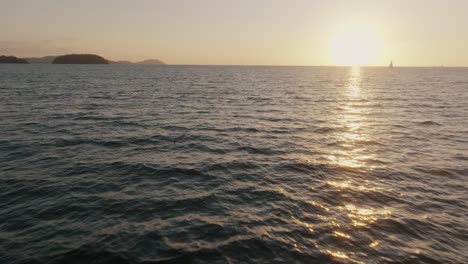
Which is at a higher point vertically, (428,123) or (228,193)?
(428,123)

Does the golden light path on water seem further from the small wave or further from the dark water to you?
the small wave

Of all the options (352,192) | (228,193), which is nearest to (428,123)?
(352,192)

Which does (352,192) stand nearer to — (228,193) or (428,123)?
(228,193)

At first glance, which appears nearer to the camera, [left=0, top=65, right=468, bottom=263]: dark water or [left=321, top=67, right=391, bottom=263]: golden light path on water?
[left=0, top=65, right=468, bottom=263]: dark water

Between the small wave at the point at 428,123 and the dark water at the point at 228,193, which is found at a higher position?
the small wave at the point at 428,123

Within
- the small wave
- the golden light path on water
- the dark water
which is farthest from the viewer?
the small wave

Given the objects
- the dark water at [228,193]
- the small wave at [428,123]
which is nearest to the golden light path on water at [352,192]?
the dark water at [228,193]

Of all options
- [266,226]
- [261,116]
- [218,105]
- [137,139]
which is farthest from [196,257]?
[218,105]

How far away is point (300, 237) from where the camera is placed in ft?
38.3

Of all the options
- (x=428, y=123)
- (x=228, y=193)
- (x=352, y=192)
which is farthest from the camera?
(x=428, y=123)

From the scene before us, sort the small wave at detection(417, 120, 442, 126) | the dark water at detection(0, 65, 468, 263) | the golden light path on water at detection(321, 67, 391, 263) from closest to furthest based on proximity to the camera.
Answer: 1. the dark water at detection(0, 65, 468, 263)
2. the golden light path on water at detection(321, 67, 391, 263)
3. the small wave at detection(417, 120, 442, 126)

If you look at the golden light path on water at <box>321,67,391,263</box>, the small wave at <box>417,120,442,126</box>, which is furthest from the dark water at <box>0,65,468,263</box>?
the small wave at <box>417,120,442,126</box>

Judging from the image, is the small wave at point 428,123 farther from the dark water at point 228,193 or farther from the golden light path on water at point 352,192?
the golden light path on water at point 352,192

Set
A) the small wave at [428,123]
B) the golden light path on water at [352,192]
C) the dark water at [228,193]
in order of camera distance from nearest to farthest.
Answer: the dark water at [228,193]
the golden light path on water at [352,192]
the small wave at [428,123]
